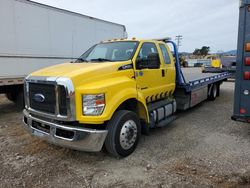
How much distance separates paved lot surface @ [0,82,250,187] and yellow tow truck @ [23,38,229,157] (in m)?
0.39

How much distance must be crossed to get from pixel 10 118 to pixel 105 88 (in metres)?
4.88

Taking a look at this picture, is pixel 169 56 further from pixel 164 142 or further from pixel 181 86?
pixel 164 142

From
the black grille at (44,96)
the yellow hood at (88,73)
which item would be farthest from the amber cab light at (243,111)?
the black grille at (44,96)

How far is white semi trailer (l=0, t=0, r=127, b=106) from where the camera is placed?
6783mm

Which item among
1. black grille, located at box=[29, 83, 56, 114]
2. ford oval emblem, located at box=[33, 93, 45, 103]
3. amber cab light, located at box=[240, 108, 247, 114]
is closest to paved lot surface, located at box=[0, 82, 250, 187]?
amber cab light, located at box=[240, 108, 247, 114]

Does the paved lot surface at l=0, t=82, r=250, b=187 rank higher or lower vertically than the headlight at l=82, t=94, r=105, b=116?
lower

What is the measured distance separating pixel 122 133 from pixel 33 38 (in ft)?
17.0

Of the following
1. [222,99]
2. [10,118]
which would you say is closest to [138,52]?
[10,118]

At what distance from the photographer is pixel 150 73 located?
5.05 metres

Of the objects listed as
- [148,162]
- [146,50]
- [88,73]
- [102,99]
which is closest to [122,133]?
[148,162]

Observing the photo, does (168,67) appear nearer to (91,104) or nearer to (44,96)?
(91,104)

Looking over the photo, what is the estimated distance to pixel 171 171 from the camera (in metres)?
3.68

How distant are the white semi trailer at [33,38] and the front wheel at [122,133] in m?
4.57

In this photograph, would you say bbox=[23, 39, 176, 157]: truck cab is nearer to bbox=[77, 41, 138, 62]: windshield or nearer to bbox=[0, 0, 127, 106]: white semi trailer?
bbox=[77, 41, 138, 62]: windshield
